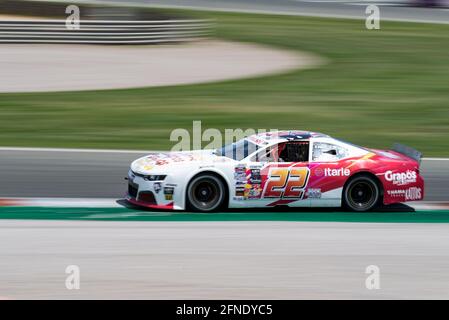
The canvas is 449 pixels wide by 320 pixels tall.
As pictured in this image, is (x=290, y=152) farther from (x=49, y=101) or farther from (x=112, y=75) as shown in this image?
(x=112, y=75)

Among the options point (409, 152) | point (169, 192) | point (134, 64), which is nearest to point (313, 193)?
point (409, 152)

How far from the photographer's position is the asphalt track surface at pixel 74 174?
12734 mm

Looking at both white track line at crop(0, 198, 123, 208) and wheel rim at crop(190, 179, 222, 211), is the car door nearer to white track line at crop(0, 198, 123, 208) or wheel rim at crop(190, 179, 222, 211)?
wheel rim at crop(190, 179, 222, 211)

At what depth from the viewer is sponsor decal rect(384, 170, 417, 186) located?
11625 mm

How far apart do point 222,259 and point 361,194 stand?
3.14m

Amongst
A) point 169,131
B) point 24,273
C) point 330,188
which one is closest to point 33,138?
point 169,131

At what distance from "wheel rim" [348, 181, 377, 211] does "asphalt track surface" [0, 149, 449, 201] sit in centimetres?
157

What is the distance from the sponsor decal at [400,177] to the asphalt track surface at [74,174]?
1.31 meters

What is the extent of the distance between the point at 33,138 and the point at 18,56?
941 centimetres

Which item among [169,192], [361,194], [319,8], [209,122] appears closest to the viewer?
[169,192]

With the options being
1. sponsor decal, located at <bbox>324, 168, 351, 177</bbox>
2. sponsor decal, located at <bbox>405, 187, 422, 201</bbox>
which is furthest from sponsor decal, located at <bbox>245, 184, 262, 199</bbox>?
sponsor decal, located at <bbox>405, 187, 422, 201</bbox>

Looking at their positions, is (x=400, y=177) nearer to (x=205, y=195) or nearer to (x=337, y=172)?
(x=337, y=172)

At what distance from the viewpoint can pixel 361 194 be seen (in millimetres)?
11742

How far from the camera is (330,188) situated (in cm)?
1153
